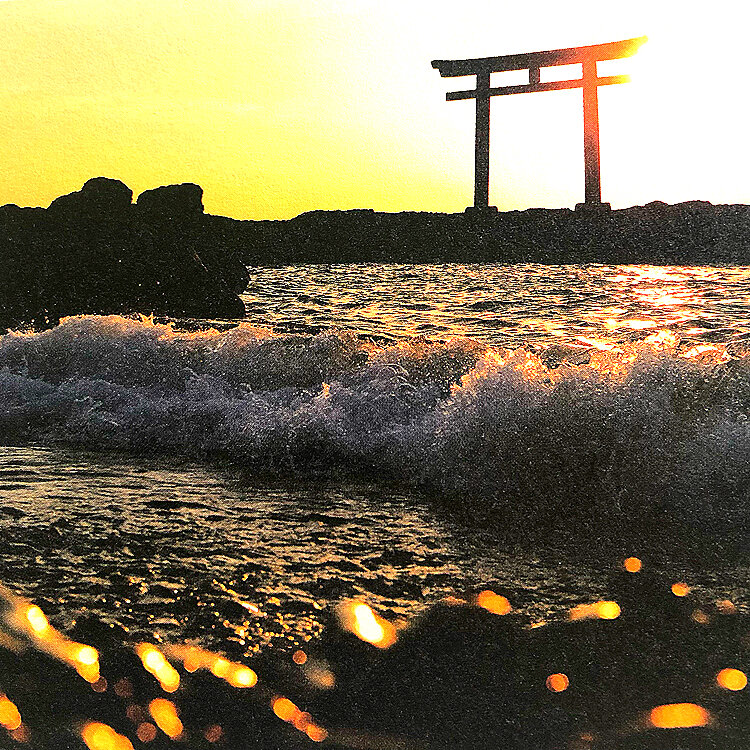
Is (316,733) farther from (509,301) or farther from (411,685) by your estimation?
(509,301)

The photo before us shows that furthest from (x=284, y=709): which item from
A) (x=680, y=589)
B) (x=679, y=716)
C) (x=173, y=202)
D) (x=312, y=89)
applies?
(x=173, y=202)

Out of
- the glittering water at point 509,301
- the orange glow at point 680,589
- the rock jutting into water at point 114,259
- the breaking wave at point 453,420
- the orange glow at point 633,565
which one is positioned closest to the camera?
the orange glow at point 680,589

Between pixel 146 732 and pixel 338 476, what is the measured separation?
1.58 meters

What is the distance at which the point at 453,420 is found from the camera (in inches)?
123

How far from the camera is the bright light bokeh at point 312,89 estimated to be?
4.77 metres

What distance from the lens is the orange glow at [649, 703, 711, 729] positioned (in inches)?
52.7

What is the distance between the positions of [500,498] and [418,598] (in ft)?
2.67

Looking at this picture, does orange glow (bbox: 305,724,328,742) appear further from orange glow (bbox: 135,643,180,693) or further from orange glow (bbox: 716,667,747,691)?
orange glow (bbox: 716,667,747,691)

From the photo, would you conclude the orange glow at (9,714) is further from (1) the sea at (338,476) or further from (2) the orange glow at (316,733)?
(2) the orange glow at (316,733)

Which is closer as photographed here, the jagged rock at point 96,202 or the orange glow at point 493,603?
the orange glow at point 493,603

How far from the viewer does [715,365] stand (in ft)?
10.5

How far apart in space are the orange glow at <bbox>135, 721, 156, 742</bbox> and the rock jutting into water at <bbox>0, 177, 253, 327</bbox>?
6.55 metres

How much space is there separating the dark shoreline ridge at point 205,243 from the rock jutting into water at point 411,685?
551cm

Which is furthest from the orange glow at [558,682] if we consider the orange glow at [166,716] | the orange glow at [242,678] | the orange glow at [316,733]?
the orange glow at [166,716]
